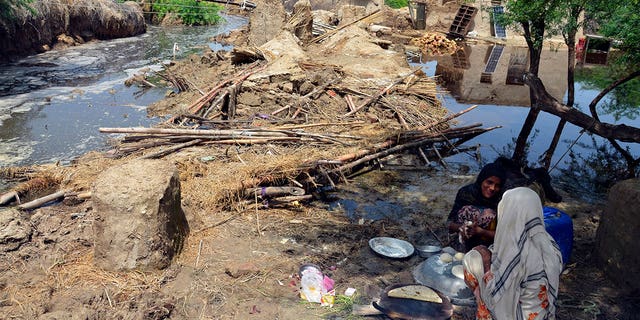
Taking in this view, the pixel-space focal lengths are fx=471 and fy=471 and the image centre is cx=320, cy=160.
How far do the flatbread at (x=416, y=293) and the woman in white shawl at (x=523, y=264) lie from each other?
0.89 metres

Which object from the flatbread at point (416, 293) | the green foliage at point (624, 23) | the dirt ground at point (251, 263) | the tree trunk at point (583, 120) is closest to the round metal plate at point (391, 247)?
the dirt ground at point (251, 263)

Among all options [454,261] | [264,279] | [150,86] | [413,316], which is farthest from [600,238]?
[150,86]

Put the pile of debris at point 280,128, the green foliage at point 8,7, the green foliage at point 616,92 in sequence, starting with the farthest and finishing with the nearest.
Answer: the green foliage at point 8,7, the green foliage at point 616,92, the pile of debris at point 280,128

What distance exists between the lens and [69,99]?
11.0 m

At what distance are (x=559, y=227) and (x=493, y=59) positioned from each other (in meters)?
16.2

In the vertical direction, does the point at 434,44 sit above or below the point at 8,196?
above

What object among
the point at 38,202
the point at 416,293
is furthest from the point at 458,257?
the point at 38,202

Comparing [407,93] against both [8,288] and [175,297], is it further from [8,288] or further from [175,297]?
[8,288]

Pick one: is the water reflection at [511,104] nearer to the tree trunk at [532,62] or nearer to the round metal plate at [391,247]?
the tree trunk at [532,62]

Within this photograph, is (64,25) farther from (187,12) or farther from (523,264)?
(523,264)

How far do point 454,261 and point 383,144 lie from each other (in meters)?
3.54

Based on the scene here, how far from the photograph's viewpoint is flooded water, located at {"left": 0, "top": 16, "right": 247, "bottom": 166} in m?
8.14

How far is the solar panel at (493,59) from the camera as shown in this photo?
16641mm

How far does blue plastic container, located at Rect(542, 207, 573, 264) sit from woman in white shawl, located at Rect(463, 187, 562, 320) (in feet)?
4.13
